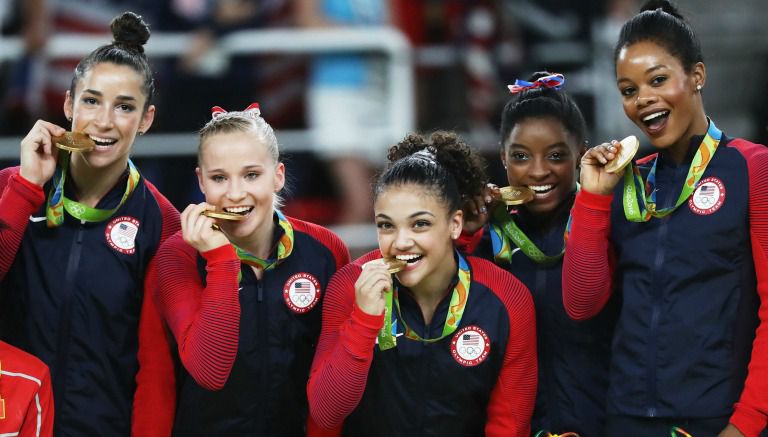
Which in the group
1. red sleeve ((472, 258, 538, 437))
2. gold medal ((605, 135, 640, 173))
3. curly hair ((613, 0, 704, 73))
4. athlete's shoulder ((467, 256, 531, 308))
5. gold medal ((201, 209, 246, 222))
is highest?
curly hair ((613, 0, 704, 73))

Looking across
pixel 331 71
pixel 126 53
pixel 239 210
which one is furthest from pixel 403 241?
pixel 331 71

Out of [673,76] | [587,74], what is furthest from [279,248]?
[587,74]

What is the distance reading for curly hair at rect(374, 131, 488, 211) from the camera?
3045 millimetres

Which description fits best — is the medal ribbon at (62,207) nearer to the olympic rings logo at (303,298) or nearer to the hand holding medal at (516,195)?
the olympic rings logo at (303,298)

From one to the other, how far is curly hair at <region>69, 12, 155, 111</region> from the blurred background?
2284mm

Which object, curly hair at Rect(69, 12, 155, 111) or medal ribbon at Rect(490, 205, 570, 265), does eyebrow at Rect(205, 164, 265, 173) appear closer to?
curly hair at Rect(69, 12, 155, 111)

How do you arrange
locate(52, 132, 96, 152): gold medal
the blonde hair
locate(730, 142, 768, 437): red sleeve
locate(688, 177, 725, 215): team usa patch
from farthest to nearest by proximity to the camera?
the blonde hair → locate(52, 132, 96, 152): gold medal → locate(688, 177, 725, 215): team usa patch → locate(730, 142, 768, 437): red sleeve

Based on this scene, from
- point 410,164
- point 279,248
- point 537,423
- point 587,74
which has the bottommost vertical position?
point 537,423

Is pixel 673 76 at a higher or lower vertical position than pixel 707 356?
higher

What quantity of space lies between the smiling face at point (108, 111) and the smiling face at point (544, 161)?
101 centimetres

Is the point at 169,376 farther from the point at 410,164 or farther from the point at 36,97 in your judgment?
the point at 36,97

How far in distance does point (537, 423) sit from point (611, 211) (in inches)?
22.7

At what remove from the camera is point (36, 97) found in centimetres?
573

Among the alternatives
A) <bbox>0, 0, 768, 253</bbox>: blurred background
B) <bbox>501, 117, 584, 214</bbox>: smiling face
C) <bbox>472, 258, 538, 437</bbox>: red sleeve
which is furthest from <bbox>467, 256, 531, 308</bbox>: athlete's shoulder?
<bbox>0, 0, 768, 253</bbox>: blurred background
